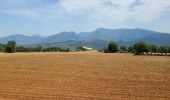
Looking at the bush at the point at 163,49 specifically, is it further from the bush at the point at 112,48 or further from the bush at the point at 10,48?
the bush at the point at 10,48

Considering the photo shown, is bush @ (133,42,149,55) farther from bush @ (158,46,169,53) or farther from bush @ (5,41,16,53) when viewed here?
bush @ (5,41,16,53)

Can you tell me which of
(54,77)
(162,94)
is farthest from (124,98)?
(54,77)

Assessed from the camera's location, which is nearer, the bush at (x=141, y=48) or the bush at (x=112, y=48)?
the bush at (x=141, y=48)

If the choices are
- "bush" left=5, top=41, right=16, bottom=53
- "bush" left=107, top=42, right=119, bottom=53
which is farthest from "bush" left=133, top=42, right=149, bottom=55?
"bush" left=5, top=41, right=16, bottom=53

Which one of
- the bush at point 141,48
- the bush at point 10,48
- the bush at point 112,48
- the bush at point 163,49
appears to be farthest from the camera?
the bush at point 112,48

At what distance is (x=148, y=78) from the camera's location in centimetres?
3027

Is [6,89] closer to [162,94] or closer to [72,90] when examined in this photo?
[72,90]

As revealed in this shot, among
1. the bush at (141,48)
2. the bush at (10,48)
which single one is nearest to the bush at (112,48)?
the bush at (141,48)

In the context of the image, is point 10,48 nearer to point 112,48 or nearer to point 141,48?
point 112,48

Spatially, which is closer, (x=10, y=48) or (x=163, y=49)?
(x=163, y=49)

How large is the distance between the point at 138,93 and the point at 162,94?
1.68 metres

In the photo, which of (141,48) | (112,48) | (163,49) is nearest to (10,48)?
(112,48)

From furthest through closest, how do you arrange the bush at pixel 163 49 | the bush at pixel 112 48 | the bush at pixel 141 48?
1. the bush at pixel 112 48
2. the bush at pixel 163 49
3. the bush at pixel 141 48

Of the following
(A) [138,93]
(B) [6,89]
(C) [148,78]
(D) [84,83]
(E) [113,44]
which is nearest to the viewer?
(A) [138,93]
